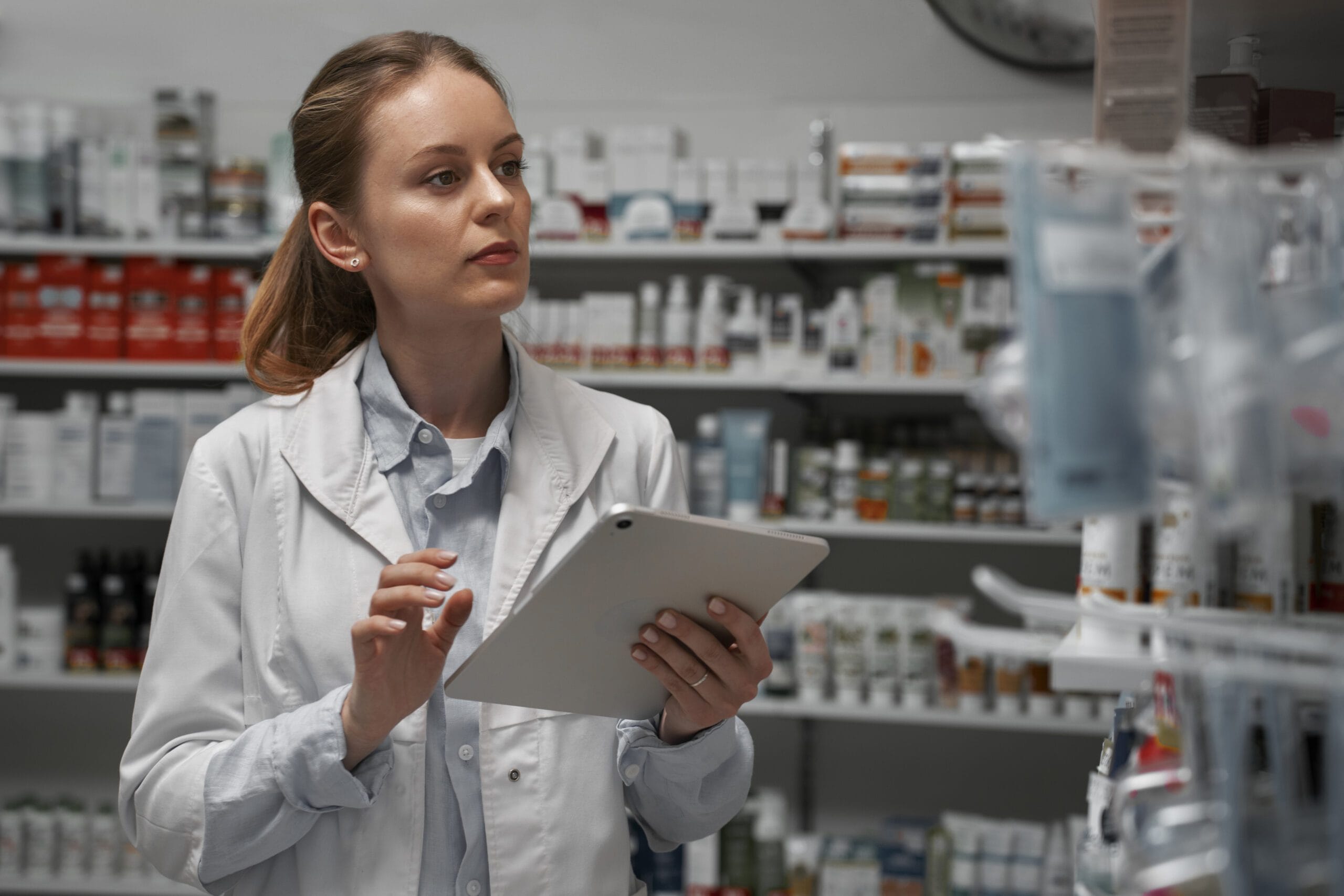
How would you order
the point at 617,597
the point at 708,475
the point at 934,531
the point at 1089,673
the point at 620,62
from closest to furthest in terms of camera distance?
the point at 1089,673 < the point at 617,597 < the point at 934,531 < the point at 708,475 < the point at 620,62

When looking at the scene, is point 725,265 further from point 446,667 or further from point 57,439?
point 446,667

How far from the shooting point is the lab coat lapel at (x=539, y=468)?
133 cm

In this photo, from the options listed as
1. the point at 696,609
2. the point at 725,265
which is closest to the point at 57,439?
the point at 725,265

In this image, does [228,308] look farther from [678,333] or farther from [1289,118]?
[1289,118]

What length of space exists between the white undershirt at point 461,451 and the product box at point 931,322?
68.8 inches

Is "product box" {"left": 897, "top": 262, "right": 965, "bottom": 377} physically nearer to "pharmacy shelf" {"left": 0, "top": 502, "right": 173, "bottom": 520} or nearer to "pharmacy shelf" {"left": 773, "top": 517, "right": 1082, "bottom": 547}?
"pharmacy shelf" {"left": 773, "top": 517, "right": 1082, "bottom": 547}

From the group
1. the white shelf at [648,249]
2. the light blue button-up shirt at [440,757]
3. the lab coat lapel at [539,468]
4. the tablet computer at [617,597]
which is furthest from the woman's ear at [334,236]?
the white shelf at [648,249]

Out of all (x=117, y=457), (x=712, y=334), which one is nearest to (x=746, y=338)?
(x=712, y=334)

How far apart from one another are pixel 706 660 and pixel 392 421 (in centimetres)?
52

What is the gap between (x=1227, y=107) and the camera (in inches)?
40.4

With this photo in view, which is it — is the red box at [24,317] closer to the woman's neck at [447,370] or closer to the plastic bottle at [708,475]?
the plastic bottle at [708,475]

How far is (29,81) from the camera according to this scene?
3.59m

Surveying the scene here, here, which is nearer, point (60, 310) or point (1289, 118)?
point (1289, 118)

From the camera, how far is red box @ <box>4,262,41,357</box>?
10.6ft
